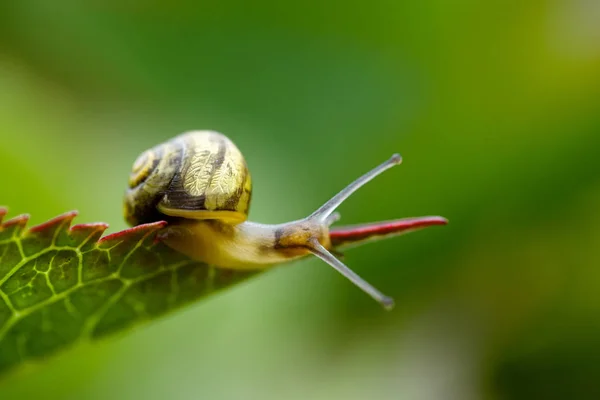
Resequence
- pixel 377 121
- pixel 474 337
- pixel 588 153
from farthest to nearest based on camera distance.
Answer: pixel 377 121, pixel 474 337, pixel 588 153

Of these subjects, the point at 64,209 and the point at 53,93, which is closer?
the point at 64,209

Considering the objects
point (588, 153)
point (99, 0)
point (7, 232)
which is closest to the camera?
point (7, 232)

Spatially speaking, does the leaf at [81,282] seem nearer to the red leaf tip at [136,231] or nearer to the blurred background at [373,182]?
the red leaf tip at [136,231]

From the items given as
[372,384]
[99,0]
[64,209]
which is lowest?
[372,384]

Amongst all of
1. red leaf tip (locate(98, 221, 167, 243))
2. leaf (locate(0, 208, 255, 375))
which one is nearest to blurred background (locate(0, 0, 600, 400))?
leaf (locate(0, 208, 255, 375))

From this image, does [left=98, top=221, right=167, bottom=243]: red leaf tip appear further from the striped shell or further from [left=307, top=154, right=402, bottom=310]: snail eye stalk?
[left=307, top=154, right=402, bottom=310]: snail eye stalk

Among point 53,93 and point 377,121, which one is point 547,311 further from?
point 53,93

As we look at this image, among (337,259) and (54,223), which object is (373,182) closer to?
(337,259)

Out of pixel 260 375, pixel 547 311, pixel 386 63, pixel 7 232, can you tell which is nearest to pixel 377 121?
pixel 386 63

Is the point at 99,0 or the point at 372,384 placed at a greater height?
the point at 99,0
